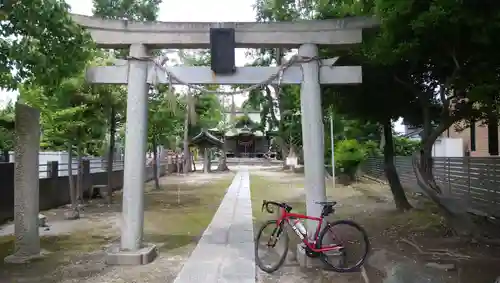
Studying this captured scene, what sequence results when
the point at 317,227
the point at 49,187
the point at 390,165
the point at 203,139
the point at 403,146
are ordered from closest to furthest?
the point at 317,227 → the point at 390,165 → the point at 49,187 → the point at 403,146 → the point at 203,139

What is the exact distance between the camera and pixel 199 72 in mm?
7082

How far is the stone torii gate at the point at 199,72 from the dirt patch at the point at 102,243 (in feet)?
1.77

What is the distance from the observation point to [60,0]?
18.3 feet

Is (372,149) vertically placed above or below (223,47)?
below

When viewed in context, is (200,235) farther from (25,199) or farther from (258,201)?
(258,201)

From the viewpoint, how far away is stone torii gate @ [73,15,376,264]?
6.89 m

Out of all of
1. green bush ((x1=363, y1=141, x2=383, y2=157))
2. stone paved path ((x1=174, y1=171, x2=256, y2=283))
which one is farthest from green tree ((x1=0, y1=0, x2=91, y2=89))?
green bush ((x1=363, y1=141, x2=383, y2=157))

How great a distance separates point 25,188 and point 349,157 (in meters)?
18.0

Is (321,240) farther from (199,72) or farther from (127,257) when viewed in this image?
(199,72)

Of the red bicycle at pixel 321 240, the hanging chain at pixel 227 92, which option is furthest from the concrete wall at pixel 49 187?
the red bicycle at pixel 321 240

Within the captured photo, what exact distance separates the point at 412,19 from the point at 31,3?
5256mm

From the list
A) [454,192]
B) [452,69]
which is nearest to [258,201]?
[454,192]

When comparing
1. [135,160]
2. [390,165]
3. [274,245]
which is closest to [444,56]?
[274,245]

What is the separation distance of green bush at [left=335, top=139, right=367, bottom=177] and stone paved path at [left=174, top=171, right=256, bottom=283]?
11.8 m
